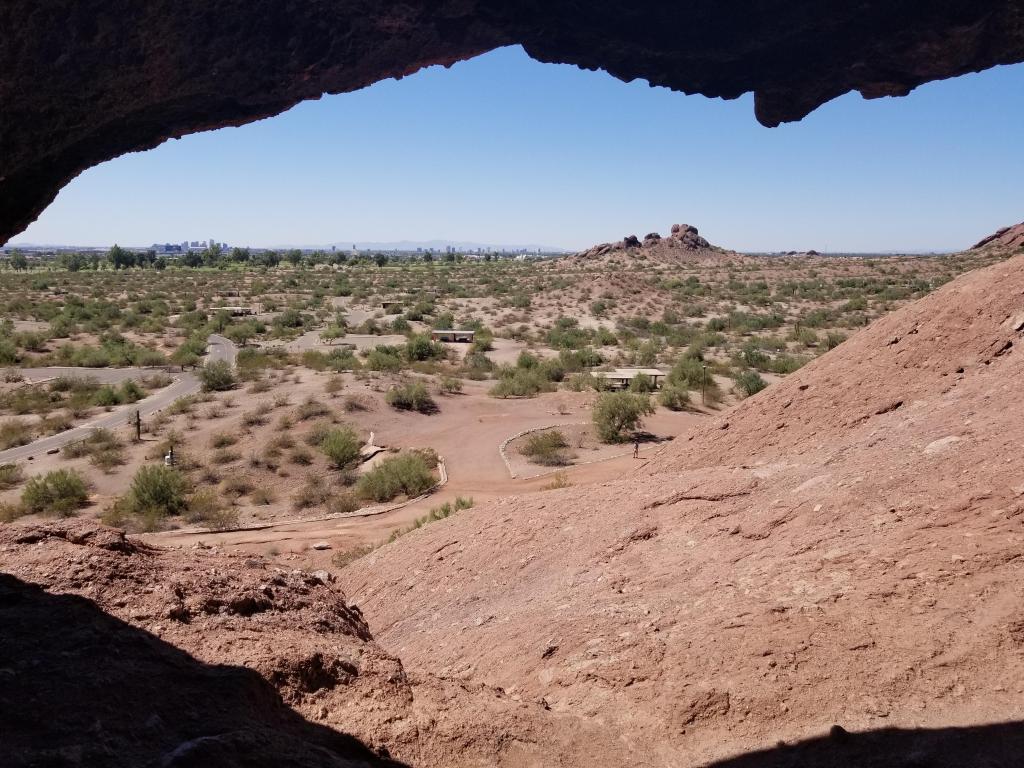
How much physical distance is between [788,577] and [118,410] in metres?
24.9

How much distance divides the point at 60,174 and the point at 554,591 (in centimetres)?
880

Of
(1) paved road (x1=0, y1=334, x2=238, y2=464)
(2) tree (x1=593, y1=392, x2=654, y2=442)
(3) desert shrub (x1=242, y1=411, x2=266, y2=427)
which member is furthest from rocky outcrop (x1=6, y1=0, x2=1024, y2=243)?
(1) paved road (x1=0, y1=334, x2=238, y2=464)

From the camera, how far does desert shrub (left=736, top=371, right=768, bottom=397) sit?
24922 millimetres

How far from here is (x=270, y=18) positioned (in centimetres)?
1080

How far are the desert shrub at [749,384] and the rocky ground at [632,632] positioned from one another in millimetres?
16113

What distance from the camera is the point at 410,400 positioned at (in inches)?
930

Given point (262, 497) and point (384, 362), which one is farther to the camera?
point (384, 362)

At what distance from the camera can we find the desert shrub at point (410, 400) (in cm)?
2359

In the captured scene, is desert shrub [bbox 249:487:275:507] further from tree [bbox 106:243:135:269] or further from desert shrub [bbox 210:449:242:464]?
tree [bbox 106:243:135:269]

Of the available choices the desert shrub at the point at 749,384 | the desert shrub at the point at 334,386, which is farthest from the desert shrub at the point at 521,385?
the desert shrub at the point at 749,384

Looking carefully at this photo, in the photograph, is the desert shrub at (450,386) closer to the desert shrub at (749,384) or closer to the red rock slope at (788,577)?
the desert shrub at (749,384)

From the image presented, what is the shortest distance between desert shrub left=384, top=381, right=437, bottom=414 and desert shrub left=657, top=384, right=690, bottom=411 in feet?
27.0

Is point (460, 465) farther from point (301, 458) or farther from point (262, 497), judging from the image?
point (262, 497)

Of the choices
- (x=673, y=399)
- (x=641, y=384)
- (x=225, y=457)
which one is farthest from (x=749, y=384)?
(x=225, y=457)
